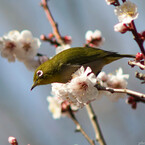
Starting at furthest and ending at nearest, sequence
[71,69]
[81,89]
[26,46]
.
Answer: [26,46]
[71,69]
[81,89]

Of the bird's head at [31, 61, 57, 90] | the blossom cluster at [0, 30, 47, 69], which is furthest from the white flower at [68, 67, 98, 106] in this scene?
the blossom cluster at [0, 30, 47, 69]

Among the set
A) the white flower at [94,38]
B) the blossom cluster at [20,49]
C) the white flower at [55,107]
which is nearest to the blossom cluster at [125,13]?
the blossom cluster at [20,49]

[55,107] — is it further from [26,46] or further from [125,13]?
[125,13]

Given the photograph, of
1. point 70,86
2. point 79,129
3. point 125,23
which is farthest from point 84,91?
point 79,129

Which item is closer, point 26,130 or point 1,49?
point 1,49

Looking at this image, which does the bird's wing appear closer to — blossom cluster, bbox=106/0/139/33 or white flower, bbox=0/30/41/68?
white flower, bbox=0/30/41/68

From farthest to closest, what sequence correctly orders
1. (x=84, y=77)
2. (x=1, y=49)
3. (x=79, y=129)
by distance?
(x=1, y=49), (x=79, y=129), (x=84, y=77)

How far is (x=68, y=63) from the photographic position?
2.46 metres

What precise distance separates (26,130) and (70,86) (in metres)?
4.46

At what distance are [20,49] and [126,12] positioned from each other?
1.44m

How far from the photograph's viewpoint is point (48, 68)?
96.6 inches

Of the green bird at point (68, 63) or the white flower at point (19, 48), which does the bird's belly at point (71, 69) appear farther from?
the white flower at point (19, 48)

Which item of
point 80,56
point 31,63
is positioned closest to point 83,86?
point 80,56

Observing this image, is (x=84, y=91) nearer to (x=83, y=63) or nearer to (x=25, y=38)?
(x=83, y=63)
